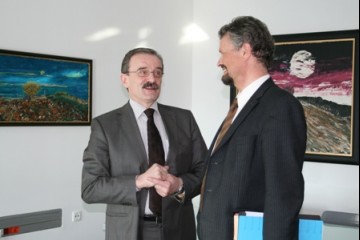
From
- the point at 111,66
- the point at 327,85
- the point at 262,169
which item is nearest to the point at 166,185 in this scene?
the point at 262,169

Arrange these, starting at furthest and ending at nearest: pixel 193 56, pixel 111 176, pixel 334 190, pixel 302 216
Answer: pixel 193 56, pixel 334 190, pixel 111 176, pixel 302 216

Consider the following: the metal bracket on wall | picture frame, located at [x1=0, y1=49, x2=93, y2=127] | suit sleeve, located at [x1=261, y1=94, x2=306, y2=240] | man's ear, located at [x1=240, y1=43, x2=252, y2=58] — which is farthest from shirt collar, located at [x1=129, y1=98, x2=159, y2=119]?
the metal bracket on wall

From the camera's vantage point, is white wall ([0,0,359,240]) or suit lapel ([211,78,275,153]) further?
white wall ([0,0,359,240])

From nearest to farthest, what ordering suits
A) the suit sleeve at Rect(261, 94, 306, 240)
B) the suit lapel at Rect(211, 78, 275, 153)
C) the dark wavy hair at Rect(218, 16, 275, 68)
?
the suit sleeve at Rect(261, 94, 306, 240)
the suit lapel at Rect(211, 78, 275, 153)
the dark wavy hair at Rect(218, 16, 275, 68)

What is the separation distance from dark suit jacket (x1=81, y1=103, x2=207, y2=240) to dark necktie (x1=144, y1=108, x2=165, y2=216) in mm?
34

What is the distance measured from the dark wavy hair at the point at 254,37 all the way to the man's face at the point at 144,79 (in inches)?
23.4

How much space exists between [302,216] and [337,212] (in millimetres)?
2728

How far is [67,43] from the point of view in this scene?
3725 millimetres

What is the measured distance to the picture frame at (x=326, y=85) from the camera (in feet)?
13.1

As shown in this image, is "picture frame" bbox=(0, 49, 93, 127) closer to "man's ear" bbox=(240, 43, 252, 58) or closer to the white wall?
the white wall

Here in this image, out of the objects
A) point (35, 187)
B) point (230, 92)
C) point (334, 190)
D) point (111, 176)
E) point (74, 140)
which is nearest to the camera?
point (111, 176)

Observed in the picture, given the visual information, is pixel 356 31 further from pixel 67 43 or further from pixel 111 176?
pixel 111 176

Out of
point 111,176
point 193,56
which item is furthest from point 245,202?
point 193,56

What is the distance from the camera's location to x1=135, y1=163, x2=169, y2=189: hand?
1.84m
